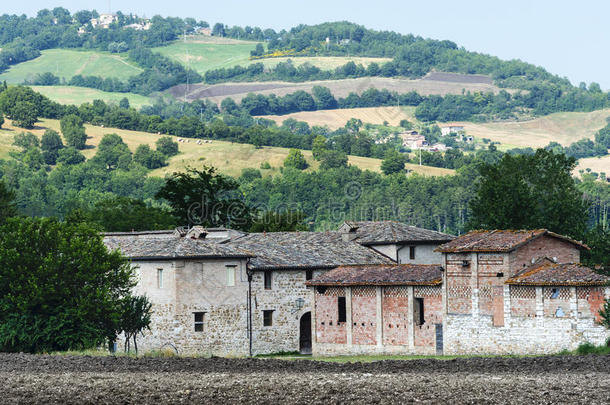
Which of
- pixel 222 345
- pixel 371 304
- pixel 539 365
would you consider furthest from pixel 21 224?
pixel 539 365

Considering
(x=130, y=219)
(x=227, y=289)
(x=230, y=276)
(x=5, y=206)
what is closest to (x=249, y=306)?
(x=227, y=289)

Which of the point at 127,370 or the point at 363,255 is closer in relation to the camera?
the point at 127,370

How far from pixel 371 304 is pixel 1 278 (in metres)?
18.0

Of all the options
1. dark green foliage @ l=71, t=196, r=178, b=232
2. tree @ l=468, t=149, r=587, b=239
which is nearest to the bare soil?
tree @ l=468, t=149, r=587, b=239

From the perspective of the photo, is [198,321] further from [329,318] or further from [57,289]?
[57,289]

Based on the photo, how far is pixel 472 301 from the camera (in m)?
53.9

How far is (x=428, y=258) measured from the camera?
238ft

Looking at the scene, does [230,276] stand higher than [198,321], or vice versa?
[230,276]

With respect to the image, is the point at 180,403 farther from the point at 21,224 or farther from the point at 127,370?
the point at 21,224

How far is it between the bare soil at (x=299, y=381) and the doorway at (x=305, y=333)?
65.0ft

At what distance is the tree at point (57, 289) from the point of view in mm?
53781

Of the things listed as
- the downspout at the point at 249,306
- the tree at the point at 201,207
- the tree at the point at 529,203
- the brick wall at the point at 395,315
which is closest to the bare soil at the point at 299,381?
the brick wall at the point at 395,315

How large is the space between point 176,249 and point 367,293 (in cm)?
1034

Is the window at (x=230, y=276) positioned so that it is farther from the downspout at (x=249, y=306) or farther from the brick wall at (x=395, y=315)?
the brick wall at (x=395, y=315)
